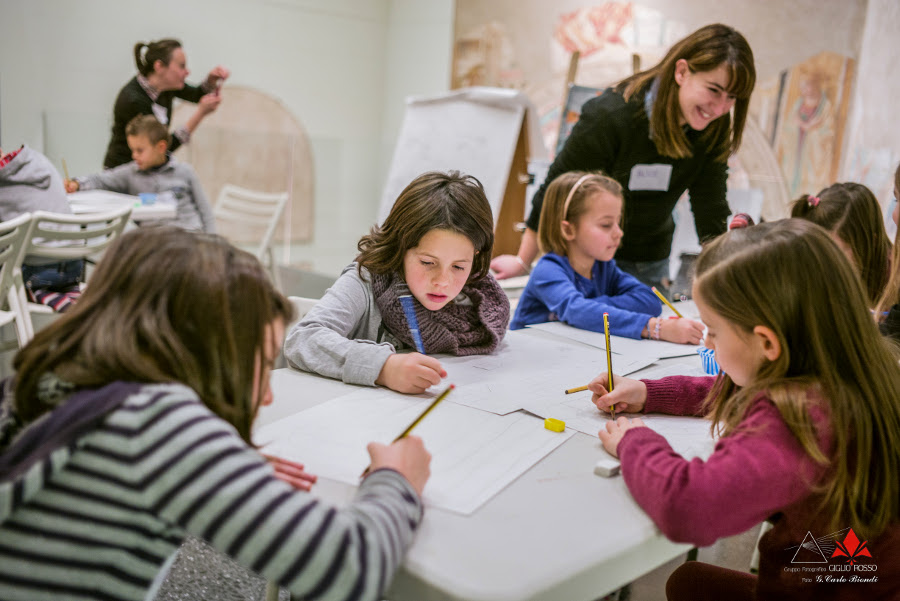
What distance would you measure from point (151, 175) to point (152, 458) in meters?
3.77

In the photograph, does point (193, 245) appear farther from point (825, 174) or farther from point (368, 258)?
point (825, 174)

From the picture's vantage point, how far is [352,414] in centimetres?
117

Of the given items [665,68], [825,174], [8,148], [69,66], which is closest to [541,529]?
[665,68]

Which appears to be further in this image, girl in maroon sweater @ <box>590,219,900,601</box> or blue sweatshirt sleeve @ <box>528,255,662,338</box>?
blue sweatshirt sleeve @ <box>528,255,662,338</box>

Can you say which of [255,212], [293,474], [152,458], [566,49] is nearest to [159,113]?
[255,212]

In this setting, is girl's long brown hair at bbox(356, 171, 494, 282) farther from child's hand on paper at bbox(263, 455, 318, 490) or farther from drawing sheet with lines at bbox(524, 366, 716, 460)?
child's hand on paper at bbox(263, 455, 318, 490)

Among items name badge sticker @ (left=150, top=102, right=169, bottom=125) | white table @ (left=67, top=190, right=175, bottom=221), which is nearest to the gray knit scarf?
white table @ (left=67, top=190, right=175, bottom=221)

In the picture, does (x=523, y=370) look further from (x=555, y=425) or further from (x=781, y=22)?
(x=781, y=22)

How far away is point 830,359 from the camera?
37.8 inches

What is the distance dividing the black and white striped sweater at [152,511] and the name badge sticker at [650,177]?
76.7 inches

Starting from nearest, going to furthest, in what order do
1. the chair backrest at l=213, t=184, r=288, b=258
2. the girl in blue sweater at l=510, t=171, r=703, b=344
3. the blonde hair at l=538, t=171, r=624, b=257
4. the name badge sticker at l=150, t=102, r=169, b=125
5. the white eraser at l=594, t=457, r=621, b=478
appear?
1. the white eraser at l=594, t=457, r=621, b=478
2. the girl in blue sweater at l=510, t=171, r=703, b=344
3. the blonde hair at l=538, t=171, r=624, b=257
4. the name badge sticker at l=150, t=102, r=169, b=125
5. the chair backrest at l=213, t=184, r=288, b=258

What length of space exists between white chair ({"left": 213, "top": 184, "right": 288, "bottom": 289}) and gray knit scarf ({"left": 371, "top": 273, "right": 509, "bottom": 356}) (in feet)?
10.1

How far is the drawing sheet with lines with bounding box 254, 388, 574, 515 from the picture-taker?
939 millimetres

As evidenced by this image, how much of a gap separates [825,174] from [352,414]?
390 centimetres
